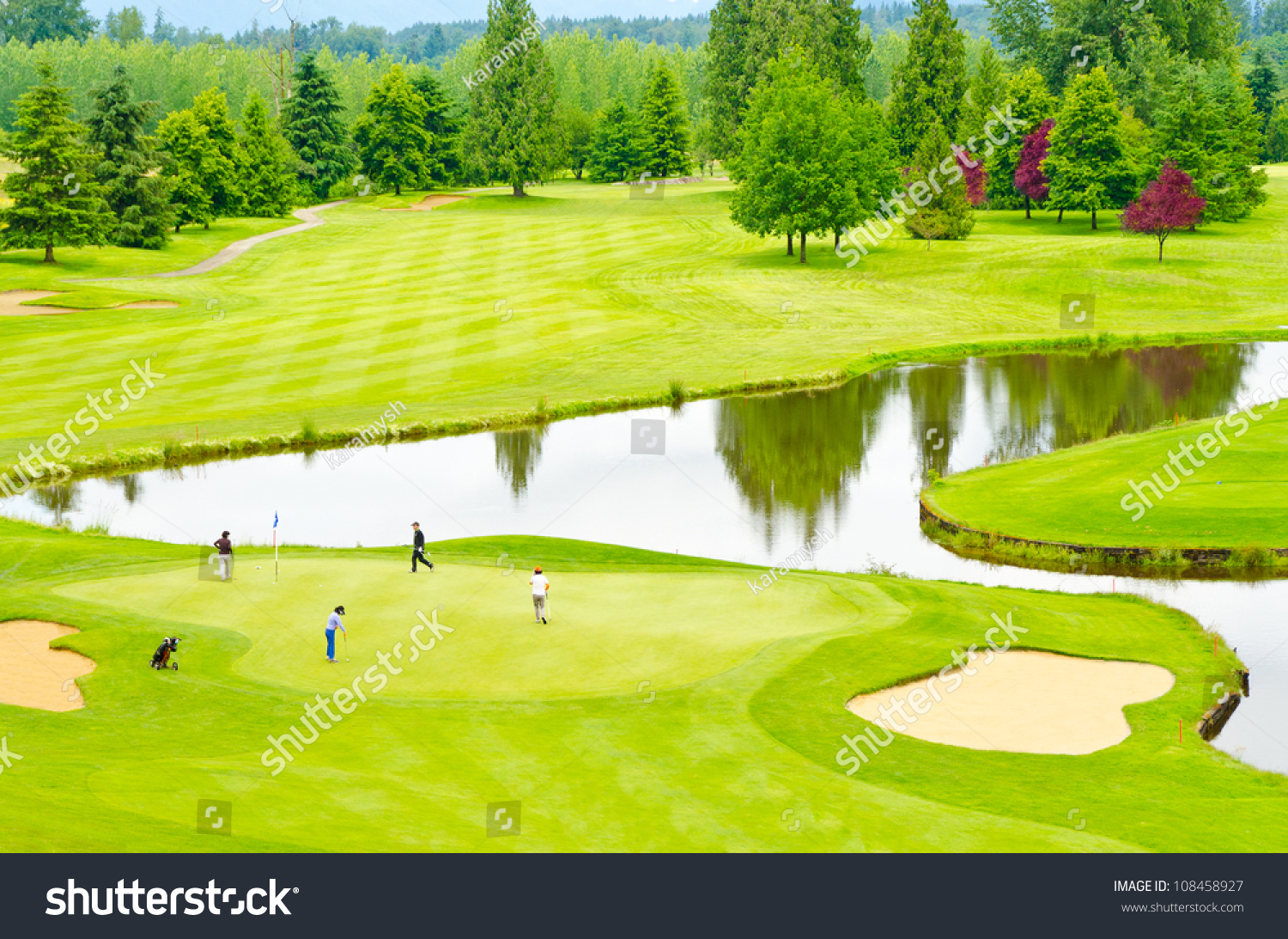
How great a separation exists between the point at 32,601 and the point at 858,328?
189ft

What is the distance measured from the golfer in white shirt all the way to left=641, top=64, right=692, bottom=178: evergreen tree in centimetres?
12120

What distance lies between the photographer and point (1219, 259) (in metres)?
96.1

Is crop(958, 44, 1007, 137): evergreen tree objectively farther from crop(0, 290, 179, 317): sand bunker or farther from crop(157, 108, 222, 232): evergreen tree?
crop(0, 290, 179, 317): sand bunker

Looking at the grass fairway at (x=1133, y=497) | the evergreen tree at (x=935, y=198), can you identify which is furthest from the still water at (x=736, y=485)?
the evergreen tree at (x=935, y=198)

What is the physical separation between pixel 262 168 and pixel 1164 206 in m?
83.3

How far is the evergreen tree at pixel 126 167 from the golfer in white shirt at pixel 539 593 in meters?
86.0

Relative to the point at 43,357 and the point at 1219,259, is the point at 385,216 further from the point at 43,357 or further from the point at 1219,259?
the point at 1219,259

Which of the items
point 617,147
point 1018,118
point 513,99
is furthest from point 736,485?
point 617,147

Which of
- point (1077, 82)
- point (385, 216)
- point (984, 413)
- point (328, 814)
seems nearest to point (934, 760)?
point (328, 814)

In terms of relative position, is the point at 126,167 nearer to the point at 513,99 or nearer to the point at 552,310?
the point at 552,310

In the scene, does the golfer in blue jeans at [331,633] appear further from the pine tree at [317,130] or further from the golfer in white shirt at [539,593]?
the pine tree at [317,130]

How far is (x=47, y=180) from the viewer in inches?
3474

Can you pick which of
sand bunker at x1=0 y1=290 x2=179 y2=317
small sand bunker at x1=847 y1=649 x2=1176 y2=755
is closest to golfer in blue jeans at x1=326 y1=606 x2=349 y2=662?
small sand bunker at x1=847 y1=649 x2=1176 y2=755

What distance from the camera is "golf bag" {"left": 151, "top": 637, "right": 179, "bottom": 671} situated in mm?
24859
